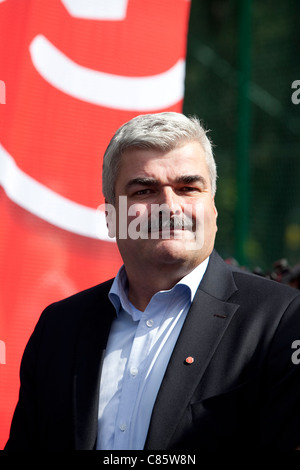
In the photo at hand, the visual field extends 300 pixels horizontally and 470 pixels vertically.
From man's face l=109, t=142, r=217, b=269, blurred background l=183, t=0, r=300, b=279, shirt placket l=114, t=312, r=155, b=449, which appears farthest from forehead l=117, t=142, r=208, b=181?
blurred background l=183, t=0, r=300, b=279

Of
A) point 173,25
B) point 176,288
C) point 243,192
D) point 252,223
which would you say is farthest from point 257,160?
point 176,288

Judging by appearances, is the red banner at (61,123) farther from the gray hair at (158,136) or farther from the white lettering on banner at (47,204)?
the gray hair at (158,136)

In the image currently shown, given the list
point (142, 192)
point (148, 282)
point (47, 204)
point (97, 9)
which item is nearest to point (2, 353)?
point (47, 204)

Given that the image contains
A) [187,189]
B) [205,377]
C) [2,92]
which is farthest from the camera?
[2,92]

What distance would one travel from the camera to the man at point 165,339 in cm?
178

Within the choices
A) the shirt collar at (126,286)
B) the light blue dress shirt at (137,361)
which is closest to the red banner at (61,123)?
the shirt collar at (126,286)

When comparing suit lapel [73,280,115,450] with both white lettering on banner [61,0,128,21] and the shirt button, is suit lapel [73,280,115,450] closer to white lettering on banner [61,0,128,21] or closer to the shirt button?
the shirt button

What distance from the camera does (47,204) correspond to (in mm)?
2895

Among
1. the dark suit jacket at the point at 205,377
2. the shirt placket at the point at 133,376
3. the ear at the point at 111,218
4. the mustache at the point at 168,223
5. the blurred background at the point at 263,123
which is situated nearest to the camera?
the dark suit jacket at the point at 205,377

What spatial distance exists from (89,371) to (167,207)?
526 millimetres

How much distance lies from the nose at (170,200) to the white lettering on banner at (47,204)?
3.18ft

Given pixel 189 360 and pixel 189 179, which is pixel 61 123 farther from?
pixel 189 360

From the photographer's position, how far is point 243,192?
729 centimetres

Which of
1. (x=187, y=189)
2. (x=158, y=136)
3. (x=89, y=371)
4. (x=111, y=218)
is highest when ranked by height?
(x=158, y=136)
